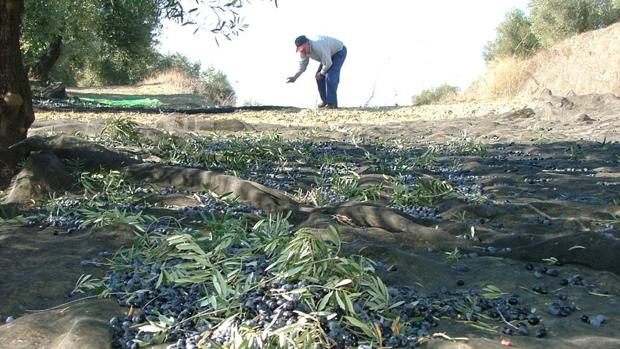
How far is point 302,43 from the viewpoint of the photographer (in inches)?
562

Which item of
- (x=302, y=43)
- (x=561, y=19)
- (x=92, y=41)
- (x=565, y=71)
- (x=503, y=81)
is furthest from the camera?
(x=561, y=19)

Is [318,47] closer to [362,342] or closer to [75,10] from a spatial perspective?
[75,10]

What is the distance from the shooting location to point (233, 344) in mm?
2217

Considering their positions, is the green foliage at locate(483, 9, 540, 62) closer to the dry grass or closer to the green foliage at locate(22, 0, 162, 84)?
the dry grass

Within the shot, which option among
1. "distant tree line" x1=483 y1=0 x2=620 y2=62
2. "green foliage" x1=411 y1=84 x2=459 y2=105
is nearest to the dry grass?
"distant tree line" x1=483 y1=0 x2=620 y2=62

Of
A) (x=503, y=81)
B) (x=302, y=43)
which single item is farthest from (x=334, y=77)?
(x=503, y=81)

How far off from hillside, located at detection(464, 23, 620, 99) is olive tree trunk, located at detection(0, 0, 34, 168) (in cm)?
1360

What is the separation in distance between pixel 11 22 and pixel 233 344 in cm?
392

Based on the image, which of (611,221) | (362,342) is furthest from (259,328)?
(611,221)

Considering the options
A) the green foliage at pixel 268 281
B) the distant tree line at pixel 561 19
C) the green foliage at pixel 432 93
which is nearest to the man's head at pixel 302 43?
the distant tree line at pixel 561 19

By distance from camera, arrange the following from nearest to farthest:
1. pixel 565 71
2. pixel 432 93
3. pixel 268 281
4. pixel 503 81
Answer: pixel 268 281 → pixel 565 71 → pixel 503 81 → pixel 432 93

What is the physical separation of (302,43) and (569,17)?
13754 mm

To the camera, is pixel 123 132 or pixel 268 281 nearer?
pixel 268 281

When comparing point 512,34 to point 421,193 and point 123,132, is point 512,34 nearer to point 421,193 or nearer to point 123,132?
point 123,132
